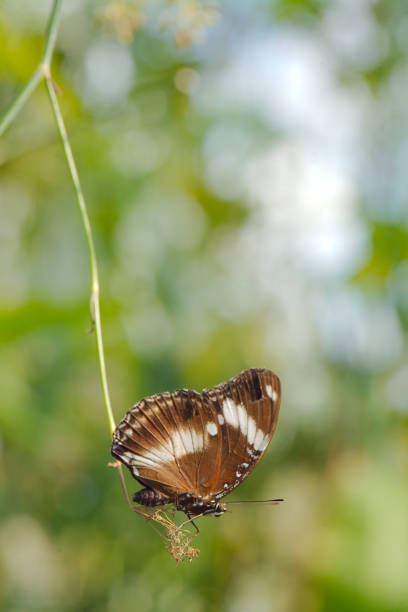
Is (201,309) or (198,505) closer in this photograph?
(198,505)

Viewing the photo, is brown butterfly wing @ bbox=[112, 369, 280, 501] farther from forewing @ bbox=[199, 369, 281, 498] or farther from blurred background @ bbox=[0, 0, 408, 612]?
blurred background @ bbox=[0, 0, 408, 612]

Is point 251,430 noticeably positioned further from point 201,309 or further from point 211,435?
point 201,309

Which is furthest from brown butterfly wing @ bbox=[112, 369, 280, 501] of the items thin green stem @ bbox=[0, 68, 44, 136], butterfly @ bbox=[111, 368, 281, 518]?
thin green stem @ bbox=[0, 68, 44, 136]

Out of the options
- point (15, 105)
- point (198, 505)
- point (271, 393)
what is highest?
point (15, 105)

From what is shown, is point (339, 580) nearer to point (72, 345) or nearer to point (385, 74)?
point (72, 345)

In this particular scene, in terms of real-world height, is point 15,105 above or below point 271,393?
above

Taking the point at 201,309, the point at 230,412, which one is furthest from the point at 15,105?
the point at 201,309

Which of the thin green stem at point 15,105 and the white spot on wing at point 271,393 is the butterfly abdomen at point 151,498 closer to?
the white spot on wing at point 271,393
